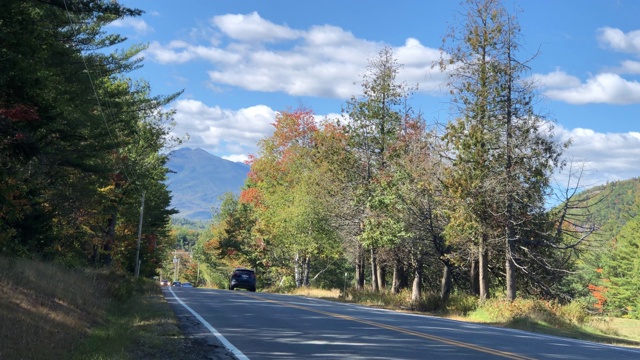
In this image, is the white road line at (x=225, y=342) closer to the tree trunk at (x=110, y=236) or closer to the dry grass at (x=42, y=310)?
the dry grass at (x=42, y=310)

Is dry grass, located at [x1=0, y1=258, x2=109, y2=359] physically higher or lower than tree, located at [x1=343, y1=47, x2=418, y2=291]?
lower

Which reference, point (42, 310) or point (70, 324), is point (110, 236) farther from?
point (70, 324)

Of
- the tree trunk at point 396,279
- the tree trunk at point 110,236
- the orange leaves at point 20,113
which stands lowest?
the tree trunk at point 396,279

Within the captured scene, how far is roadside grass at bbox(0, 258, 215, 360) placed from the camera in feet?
28.3

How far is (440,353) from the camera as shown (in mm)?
9789

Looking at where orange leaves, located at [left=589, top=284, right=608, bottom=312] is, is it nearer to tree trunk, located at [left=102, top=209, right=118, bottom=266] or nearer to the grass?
tree trunk, located at [left=102, top=209, right=118, bottom=266]

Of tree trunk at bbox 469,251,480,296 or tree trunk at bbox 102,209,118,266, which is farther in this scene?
tree trunk at bbox 102,209,118,266

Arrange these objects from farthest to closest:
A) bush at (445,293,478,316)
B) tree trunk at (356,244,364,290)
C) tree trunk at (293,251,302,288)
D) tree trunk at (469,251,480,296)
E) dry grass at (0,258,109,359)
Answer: tree trunk at (293,251,302,288) < tree trunk at (356,244,364,290) < tree trunk at (469,251,480,296) < bush at (445,293,478,316) < dry grass at (0,258,109,359)

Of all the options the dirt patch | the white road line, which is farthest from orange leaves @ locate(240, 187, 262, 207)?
the dirt patch

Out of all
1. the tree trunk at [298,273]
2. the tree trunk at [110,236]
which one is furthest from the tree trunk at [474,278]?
the tree trunk at [298,273]

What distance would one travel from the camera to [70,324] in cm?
1102

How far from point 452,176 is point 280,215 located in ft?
74.1

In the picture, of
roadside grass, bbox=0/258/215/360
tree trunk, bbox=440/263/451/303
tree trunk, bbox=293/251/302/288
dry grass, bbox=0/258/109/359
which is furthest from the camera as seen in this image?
tree trunk, bbox=293/251/302/288

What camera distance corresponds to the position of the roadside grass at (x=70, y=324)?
8641mm
